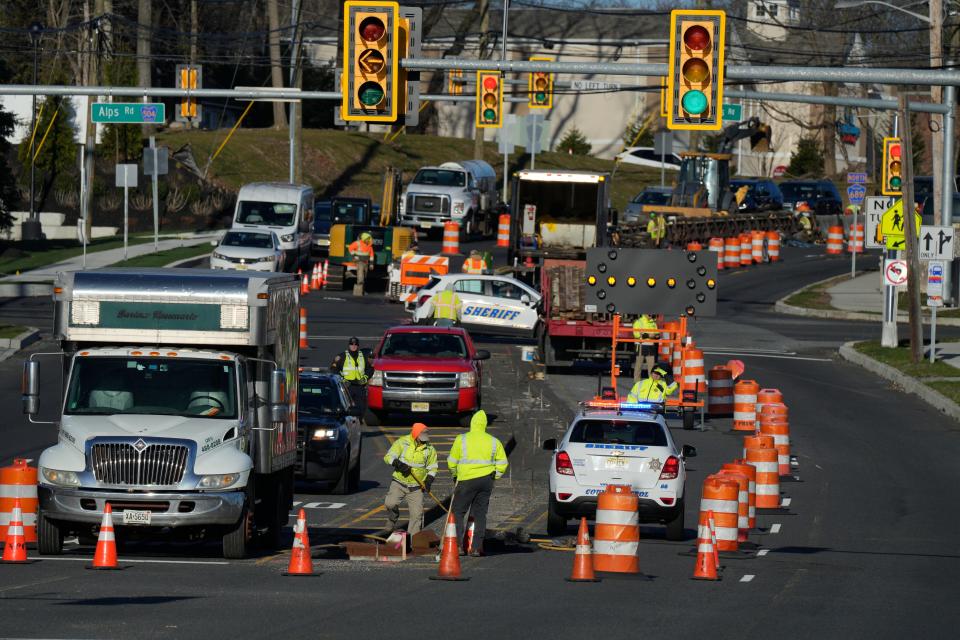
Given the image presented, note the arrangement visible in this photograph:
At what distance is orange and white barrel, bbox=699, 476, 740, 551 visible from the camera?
55.1ft

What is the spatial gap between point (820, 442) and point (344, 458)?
9.36 meters

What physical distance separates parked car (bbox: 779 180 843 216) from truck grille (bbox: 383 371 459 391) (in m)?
40.5

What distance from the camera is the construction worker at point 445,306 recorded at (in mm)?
37000

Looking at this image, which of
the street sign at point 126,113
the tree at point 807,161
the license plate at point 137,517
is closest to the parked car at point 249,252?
the street sign at point 126,113

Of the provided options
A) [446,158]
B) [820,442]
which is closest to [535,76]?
[820,442]

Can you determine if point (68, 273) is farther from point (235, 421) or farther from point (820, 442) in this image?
point (820, 442)

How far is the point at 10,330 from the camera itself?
118 ft

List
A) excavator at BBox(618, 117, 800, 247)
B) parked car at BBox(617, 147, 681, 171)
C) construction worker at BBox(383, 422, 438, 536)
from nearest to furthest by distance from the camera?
1. construction worker at BBox(383, 422, 438, 536)
2. excavator at BBox(618, 117, 800, 247)
3. parked car at BBox(617, 147, 681, 171)

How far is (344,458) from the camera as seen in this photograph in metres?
21.5

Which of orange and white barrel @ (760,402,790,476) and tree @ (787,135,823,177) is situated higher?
tree @ (787,135,823,177)

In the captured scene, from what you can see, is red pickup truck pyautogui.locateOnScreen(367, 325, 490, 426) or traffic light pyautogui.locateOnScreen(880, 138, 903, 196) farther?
traffic light pyautogui.locateOnScreen(880, 138, 903, 196)

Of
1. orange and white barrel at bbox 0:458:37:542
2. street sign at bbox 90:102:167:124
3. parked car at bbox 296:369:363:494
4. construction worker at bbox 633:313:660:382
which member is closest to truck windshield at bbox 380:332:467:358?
construction worker at bbox 633:313:660:382

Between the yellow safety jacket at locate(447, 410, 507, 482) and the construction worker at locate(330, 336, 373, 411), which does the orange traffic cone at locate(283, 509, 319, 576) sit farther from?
the construction worker at locate(330, 336, 373, 411)

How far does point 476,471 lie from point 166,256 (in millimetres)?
33829
